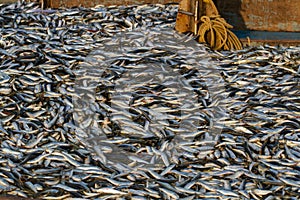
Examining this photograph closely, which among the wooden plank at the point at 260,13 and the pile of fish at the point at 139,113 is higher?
the wooden plank at the point at 260,13

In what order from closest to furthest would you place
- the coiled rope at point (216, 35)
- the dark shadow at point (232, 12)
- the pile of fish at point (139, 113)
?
the pile of fish at point (139, 113)
the coiled rope at point (216, 35)
the dark shadow at point (232, 12)

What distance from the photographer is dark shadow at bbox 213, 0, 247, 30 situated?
9.64 m

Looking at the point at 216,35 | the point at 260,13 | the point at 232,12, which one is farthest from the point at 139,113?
the point at 260,13

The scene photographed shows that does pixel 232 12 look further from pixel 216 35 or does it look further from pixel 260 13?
pixel 216 35

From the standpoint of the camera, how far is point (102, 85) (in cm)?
701

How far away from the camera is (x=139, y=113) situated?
6496 millimetres

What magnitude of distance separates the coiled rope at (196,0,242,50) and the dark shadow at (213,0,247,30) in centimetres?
107

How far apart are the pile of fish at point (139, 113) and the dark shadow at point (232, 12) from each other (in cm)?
134

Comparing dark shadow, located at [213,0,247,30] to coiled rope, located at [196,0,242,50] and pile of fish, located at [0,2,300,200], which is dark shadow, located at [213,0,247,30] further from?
pile of fish, located at [0,2,300,200]

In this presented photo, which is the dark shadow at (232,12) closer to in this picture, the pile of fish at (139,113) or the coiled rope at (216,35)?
the coiled rope at (216,35)

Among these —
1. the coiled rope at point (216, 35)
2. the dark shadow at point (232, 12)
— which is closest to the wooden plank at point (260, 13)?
the dark shadow at point (232, 12)

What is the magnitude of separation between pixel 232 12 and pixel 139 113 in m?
4.01

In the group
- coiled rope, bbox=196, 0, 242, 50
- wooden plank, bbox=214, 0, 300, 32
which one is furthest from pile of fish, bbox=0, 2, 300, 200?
wooden plank, bbox=214, 0, 300, 32

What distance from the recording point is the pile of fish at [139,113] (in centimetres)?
546
